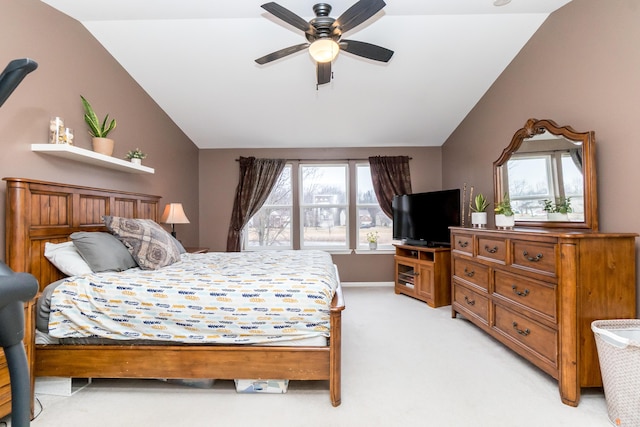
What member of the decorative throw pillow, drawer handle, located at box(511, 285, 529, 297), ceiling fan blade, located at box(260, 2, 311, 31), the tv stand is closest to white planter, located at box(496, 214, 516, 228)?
drawer handle, located at box(511, 285, 529, 297)

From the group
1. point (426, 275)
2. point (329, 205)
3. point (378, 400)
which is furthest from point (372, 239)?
point (378, 400)

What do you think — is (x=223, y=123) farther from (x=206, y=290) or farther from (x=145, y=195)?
(x=206, y=290)

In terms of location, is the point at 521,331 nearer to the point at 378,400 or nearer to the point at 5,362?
the point at 378,400

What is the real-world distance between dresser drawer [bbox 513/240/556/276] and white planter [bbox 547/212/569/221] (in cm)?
49

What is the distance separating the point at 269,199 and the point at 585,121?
4.13 m

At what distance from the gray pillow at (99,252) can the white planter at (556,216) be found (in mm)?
3610

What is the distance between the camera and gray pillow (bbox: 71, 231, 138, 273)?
7.86 feet

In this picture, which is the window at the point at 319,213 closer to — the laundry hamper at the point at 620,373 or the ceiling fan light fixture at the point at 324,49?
the ceiling fan light fixture at the point at 324,49

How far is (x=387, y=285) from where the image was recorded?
205 inches

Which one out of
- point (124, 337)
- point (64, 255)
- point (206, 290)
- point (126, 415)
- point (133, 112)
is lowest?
point (126, 415)

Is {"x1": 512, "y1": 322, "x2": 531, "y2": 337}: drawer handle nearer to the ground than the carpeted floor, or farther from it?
farther from it

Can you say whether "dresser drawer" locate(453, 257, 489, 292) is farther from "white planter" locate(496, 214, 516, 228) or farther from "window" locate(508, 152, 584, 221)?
"window" locate(508, 152, 584, 221)

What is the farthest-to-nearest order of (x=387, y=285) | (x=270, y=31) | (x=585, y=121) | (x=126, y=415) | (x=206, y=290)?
1. (x=387, y=285)
2. (x=270, y=31)
3. (x=585, y=121)
4. (x=206, y=290)
5. (x=126, y=415)

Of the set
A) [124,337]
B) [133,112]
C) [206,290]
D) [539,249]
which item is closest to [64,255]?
[124,337]
